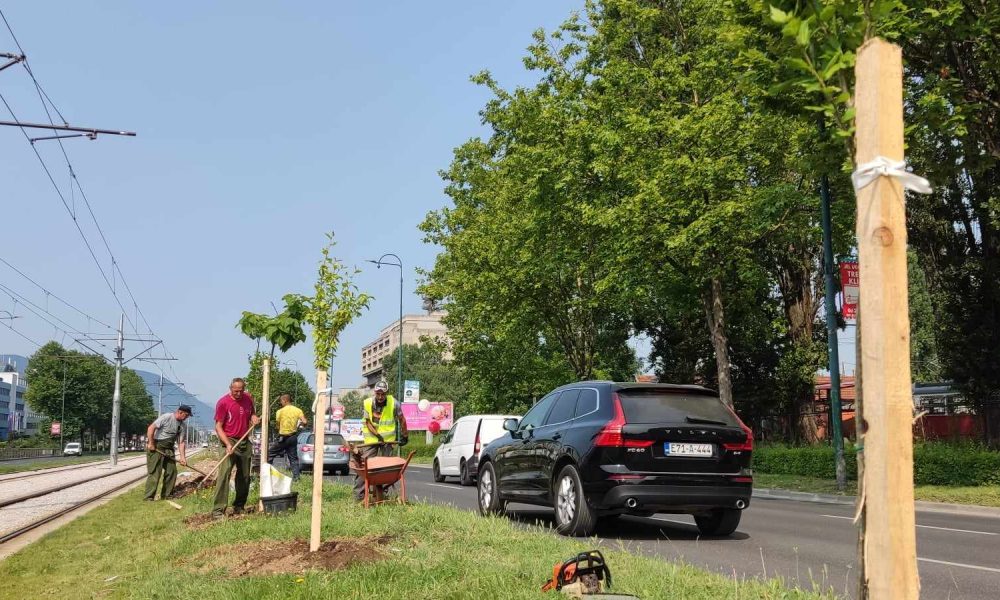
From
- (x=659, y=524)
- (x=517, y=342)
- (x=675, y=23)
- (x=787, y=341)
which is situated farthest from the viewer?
(x=517, y=342)

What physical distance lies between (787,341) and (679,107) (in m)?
12.2

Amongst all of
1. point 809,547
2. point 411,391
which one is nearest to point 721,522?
point 809,547

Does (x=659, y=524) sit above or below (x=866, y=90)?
below

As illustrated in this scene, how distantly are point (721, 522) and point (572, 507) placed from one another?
1899 millimetres

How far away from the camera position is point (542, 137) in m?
28.4

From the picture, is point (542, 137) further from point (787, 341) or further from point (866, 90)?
point (866, 90)

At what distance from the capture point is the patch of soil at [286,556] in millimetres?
6734

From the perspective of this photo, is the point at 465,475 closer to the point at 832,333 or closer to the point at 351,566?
the point at 832,333

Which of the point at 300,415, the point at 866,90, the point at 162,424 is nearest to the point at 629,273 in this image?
the point at 300,415

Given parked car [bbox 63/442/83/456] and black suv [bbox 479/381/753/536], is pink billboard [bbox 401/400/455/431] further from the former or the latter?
black suv [bbox 479/381/753/536]

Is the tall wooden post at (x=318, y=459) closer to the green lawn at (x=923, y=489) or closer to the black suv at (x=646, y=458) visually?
the black suv at (x=646, y=458)

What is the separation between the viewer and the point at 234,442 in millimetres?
12180

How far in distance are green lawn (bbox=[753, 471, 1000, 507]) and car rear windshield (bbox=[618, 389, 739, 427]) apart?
431cm

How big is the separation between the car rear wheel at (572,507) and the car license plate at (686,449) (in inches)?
39.9
